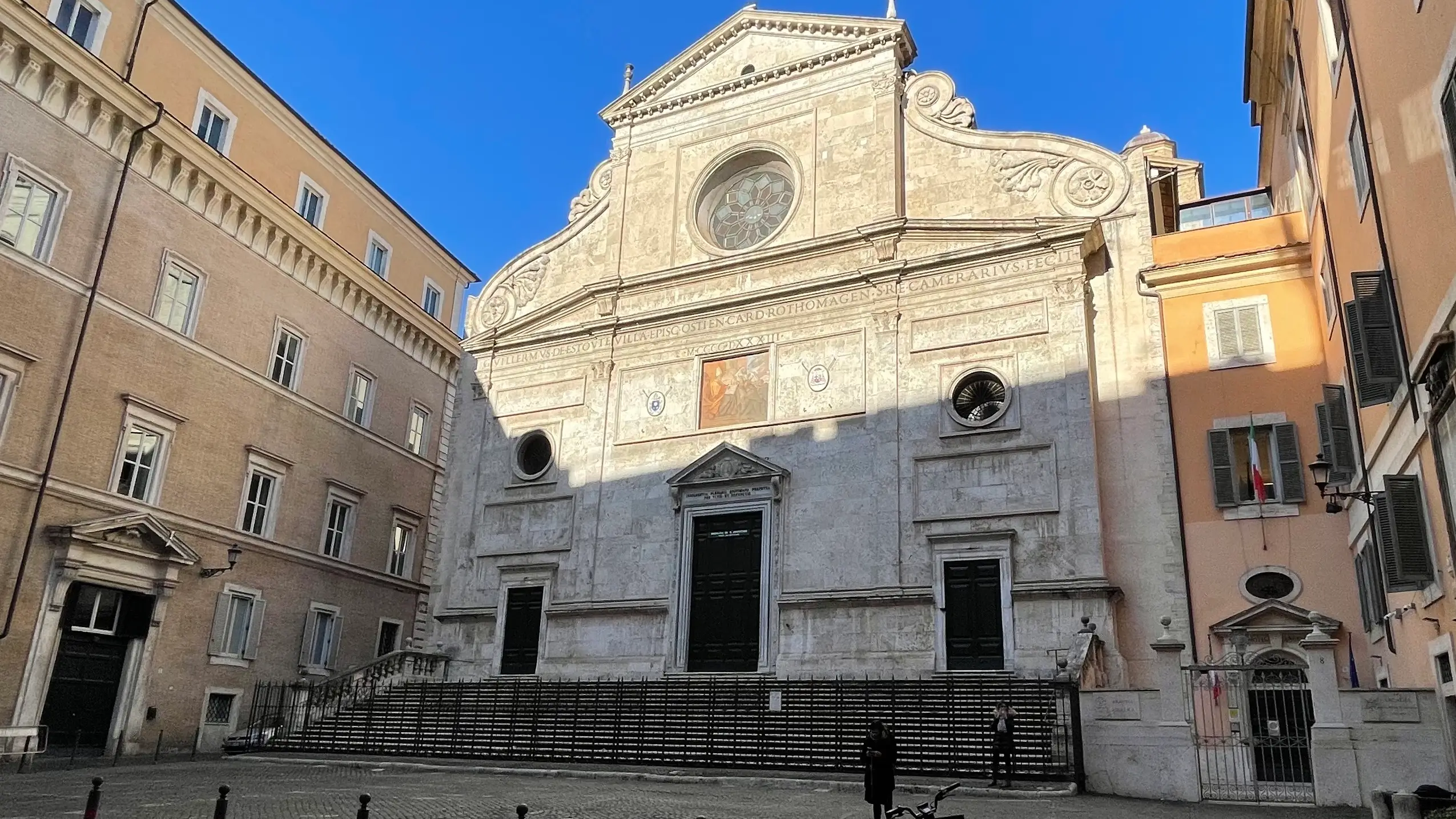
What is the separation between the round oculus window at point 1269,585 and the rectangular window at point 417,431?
22201 millimetres

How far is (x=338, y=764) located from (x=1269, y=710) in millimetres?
15251

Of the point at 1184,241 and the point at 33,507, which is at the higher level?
the point at 1184,241

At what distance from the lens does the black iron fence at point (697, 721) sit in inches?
578

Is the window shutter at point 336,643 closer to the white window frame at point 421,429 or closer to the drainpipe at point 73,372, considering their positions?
the white window frame at point 421,429

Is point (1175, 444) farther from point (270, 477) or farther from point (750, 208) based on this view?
point (270, 477)

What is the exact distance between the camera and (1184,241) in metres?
19.3

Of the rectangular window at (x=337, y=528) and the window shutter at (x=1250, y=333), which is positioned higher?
the window shutter at (x=1250, y=333)

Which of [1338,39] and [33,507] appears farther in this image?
[33,507]

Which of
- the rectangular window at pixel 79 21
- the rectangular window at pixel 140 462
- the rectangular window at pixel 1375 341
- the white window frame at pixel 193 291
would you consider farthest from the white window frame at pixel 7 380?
the rectangular window at pixel 1375 341

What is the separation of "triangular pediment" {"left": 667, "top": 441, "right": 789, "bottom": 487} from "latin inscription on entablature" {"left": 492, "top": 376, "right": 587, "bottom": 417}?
12.7 ft

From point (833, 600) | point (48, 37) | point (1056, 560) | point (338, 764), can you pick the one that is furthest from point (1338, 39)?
point (48, 37)

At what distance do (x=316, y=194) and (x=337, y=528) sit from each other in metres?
8.91

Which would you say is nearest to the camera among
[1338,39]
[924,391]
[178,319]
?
[1338,39]

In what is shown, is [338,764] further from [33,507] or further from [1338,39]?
[1338,39]
